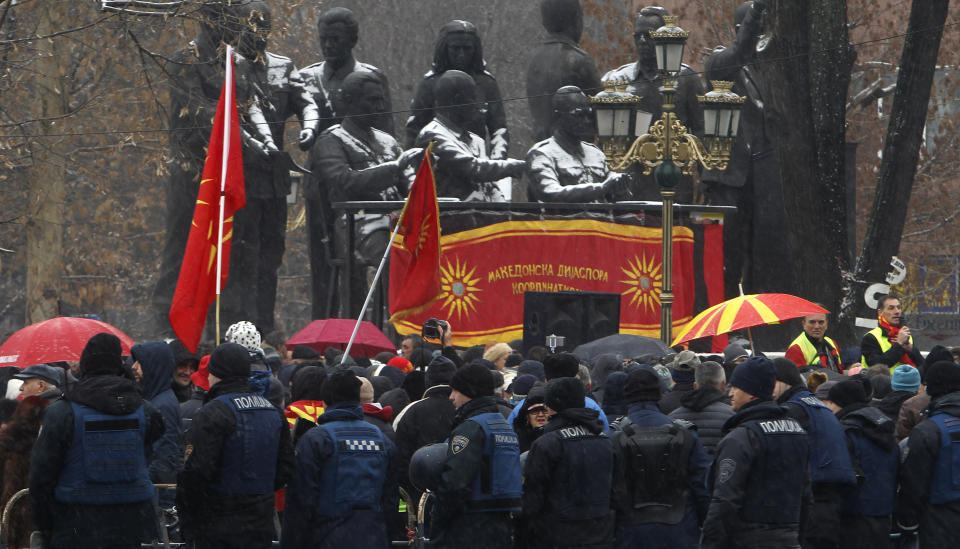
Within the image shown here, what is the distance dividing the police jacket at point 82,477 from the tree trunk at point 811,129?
11.6 meters

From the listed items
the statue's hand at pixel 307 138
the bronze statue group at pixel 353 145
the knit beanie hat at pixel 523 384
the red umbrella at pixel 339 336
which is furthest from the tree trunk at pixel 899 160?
the knit beanie hat at pixel 523 384

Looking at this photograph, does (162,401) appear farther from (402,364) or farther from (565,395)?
(402,364)

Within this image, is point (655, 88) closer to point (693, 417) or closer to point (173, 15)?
point (173, 15)

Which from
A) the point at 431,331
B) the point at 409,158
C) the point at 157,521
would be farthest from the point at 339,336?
the point at 157,521

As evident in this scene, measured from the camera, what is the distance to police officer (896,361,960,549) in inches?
355

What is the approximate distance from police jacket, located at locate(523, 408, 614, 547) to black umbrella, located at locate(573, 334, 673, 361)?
5343 millimetres

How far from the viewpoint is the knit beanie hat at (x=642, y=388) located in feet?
27.1

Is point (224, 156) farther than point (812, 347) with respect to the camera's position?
No

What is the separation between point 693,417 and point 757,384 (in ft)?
2.78

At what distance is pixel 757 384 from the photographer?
26.8 feet

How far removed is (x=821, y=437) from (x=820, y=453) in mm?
91

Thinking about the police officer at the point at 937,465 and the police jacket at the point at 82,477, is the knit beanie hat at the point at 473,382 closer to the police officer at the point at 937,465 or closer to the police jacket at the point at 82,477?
the police jacket at the point at 82,477

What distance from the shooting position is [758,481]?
807 centimetres

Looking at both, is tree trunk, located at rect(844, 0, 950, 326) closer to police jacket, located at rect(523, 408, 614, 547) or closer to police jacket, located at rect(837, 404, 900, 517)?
police jacket, located at rect(837, 404, 900, 517)
